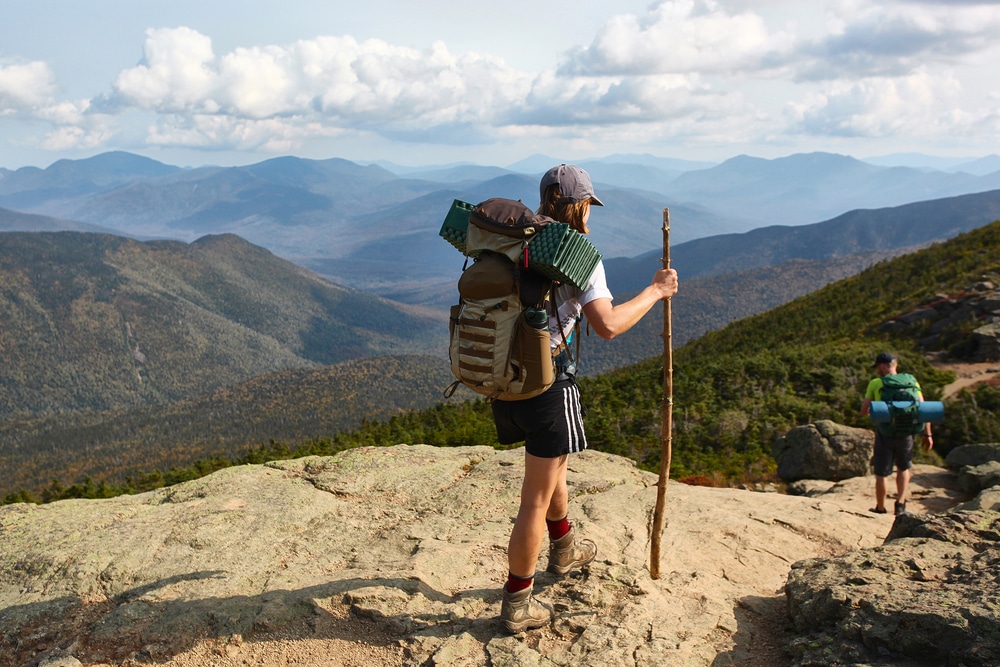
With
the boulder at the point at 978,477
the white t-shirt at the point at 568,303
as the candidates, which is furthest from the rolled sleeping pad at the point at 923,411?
the white t-shirt at the point at 568,303

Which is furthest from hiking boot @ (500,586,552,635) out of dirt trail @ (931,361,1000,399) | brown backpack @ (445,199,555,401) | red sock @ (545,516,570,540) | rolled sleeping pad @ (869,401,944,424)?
dirt trail @ (931,361,1000,399)

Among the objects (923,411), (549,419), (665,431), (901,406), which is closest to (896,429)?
(901,406)

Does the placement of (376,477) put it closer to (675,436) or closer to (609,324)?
(609,324)

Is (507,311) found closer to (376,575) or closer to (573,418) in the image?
(573,418)

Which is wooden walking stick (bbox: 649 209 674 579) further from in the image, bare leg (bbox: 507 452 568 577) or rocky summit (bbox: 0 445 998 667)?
bare leg (bbox: 507 452 568 577)

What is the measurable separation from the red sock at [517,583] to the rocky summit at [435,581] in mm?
360

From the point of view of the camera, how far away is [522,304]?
4508mm

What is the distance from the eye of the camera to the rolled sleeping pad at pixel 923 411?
9781mm

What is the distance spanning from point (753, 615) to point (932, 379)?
18.4 m

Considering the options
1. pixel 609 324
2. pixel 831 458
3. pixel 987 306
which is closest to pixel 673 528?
pixel 609 324

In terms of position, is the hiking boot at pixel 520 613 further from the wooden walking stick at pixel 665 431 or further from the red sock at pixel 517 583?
the wooden walking stick at pixel 665 431

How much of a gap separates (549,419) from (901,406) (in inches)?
309

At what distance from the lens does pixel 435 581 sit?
6020mm

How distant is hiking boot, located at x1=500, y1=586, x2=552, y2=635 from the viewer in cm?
505
